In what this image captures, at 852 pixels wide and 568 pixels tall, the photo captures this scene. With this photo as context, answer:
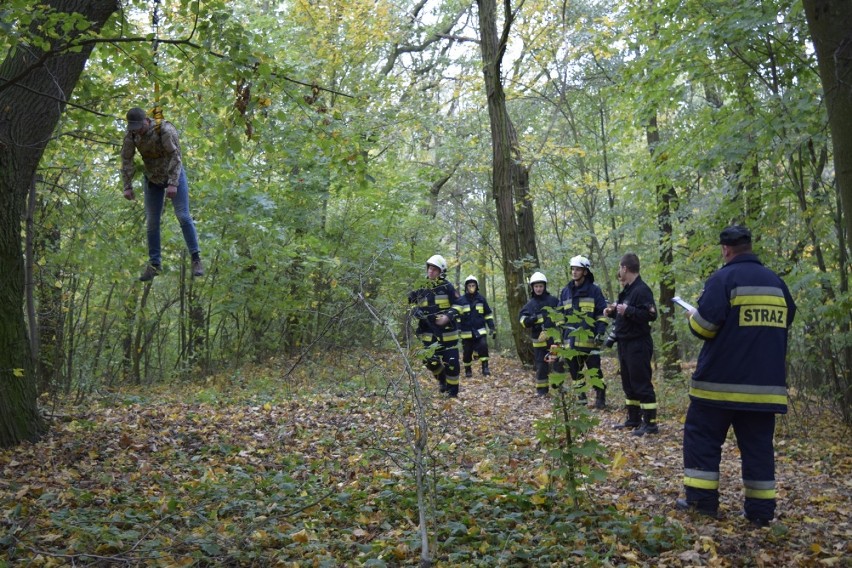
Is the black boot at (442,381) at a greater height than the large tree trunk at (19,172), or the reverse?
the large tree trunk at (19,172)

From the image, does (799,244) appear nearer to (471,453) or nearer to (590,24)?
(471,453)

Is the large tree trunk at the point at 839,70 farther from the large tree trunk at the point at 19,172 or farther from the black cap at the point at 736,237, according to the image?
the large tree trunk at the point at 19,172

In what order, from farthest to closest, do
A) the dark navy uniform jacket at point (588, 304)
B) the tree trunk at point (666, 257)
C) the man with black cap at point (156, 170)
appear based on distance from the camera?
the tree trunk at point (666, 257), the dark navy uniform jacket at point (588, 304), the man with black cap at point (156, 170)

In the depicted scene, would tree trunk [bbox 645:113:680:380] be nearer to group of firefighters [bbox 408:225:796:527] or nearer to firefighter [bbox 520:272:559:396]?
firefighter [bbox 520:272:559:396]

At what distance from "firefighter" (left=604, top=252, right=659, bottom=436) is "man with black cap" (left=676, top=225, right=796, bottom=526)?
124 inches

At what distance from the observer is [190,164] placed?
11.2 metres

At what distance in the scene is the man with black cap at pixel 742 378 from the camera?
16.7 ft

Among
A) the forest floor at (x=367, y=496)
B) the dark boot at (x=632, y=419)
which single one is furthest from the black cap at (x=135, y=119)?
the dark boot at (x=632, y=419)

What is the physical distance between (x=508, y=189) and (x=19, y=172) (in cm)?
928

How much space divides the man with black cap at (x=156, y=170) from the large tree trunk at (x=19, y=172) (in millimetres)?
761

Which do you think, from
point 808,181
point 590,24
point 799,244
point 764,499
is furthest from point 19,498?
point 590,24

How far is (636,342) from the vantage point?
28.2 ft

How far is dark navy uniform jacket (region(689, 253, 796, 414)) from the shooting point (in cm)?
507

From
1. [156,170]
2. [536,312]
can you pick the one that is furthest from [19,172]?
[536,312]
